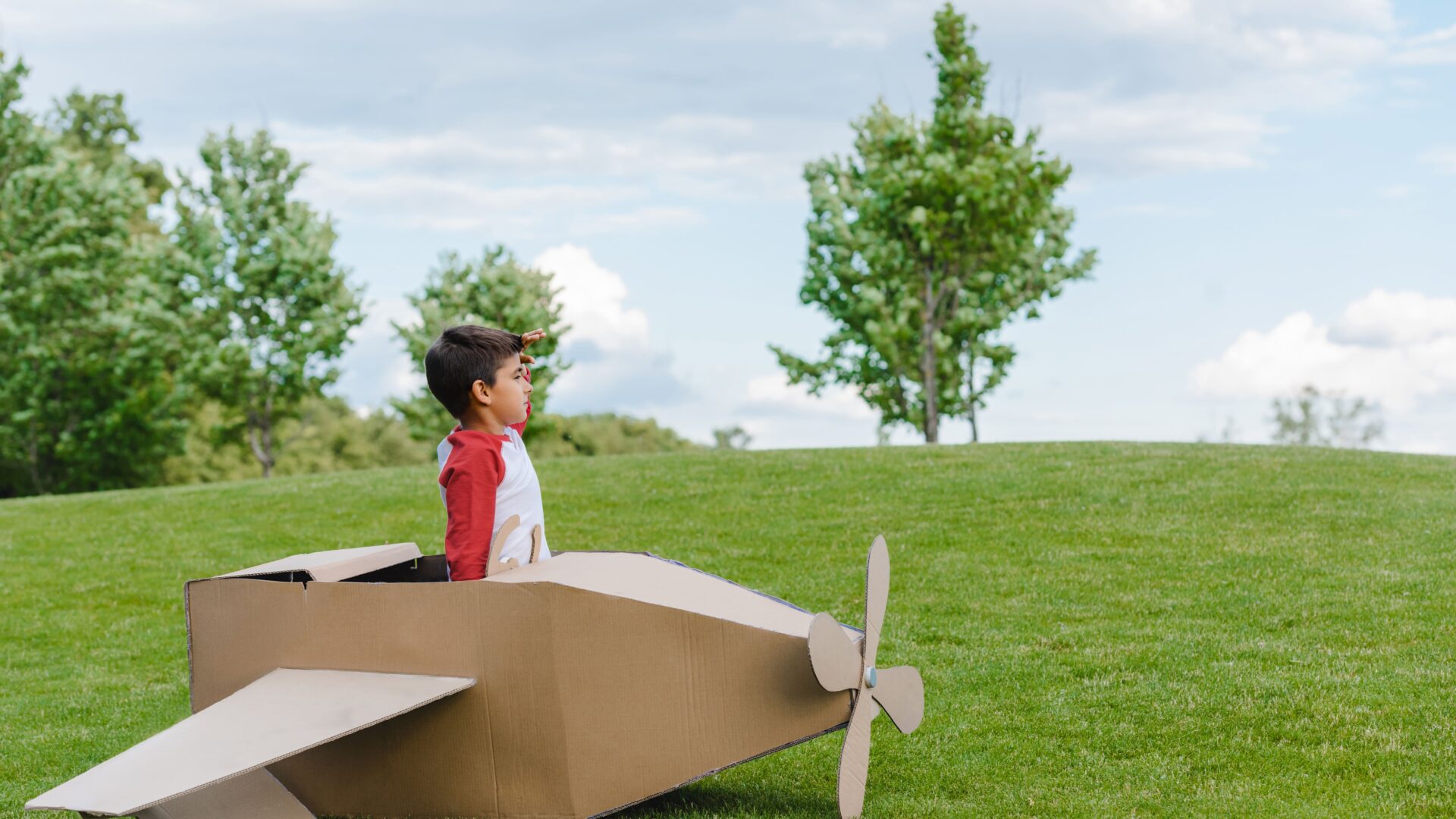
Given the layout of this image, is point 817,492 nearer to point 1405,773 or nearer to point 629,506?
point 629,506

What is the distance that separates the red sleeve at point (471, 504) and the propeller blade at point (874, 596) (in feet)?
4.40

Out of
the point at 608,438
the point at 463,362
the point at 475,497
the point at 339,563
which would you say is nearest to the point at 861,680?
the point at 475,497

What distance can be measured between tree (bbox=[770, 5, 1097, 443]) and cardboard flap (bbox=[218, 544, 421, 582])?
23107 millimetres

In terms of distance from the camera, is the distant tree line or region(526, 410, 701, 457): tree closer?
the distant tree line

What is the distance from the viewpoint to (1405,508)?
12445mm

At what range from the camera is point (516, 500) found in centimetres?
450

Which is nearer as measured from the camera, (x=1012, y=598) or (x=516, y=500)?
(x=516, y=500)

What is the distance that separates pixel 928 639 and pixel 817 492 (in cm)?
634

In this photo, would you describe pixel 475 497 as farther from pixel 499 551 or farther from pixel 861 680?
pixel 861 680

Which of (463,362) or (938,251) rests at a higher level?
(938,251)

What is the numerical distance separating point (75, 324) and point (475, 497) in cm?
3263

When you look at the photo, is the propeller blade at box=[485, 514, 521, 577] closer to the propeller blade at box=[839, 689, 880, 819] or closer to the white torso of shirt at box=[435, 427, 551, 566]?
the white torso of shirt at box=[435, 427, 551, 566]

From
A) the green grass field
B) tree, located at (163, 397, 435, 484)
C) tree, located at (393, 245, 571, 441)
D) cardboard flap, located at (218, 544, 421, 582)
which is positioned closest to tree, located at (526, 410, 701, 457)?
tree, located at (163, 397, 435, 484)

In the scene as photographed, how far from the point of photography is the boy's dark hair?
4.53m
